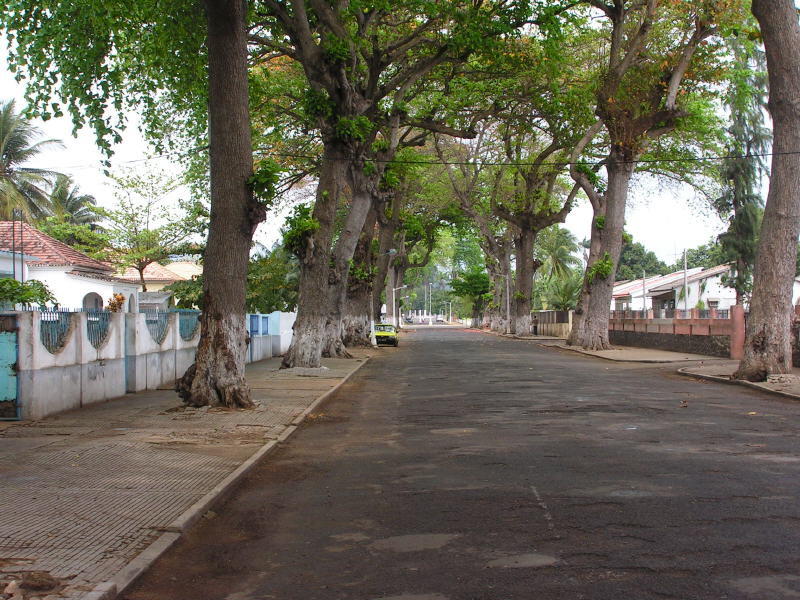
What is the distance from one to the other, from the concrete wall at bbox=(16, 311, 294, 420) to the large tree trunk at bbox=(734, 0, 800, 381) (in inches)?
508

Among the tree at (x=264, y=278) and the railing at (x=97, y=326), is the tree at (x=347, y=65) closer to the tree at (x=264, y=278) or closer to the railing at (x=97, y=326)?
the railing at (x=97, y=326)

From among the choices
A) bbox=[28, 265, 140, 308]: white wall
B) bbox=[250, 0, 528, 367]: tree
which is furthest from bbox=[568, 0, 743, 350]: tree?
bbox=[28, 265, 140, 308]: white wall

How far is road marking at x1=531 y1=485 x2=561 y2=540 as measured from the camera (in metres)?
5.62

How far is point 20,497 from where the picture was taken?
260 inches

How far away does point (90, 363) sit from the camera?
1341 centimetres

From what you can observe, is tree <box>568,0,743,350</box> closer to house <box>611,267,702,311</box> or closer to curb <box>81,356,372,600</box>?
curb <box>81,356,372,600</box>

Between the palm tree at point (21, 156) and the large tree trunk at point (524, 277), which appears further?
the large tree trunk at point (524, 277)

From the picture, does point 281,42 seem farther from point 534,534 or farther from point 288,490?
point 534,534

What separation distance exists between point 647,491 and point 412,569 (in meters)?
2.82

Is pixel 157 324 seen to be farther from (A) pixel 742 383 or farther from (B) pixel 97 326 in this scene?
(A) pixel 742 383

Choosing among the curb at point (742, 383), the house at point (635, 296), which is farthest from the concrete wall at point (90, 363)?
the house at point (635, 296)

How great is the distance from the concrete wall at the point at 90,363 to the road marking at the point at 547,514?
25.3ft

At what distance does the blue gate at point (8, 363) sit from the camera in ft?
36.4

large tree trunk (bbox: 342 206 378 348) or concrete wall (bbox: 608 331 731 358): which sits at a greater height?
large tree trunk (bbox: 342 206 378 348)
